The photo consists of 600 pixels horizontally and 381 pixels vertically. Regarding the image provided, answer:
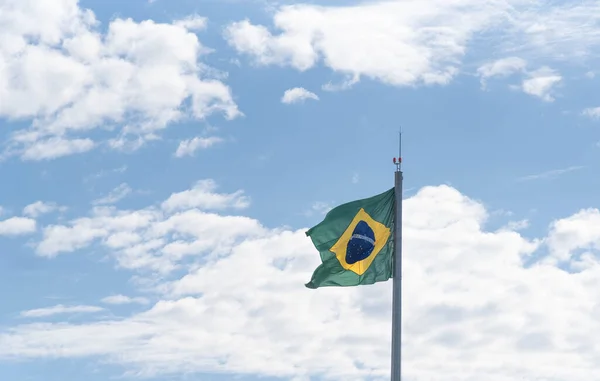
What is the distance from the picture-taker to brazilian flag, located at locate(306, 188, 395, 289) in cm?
3766

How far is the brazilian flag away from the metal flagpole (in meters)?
0.44

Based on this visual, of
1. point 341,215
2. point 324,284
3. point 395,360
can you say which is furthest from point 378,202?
point 395,360

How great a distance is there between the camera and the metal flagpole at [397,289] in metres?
35.1

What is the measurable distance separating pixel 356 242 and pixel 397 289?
9.69 feet

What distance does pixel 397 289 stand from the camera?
36.2 meters

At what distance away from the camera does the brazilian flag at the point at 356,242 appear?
124ft

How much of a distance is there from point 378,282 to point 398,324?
278cm

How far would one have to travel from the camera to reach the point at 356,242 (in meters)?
38.0

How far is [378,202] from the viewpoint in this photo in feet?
124

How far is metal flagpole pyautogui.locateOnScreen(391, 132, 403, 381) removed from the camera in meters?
35.1

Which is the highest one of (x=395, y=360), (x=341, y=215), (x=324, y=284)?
(x=341, y=215)

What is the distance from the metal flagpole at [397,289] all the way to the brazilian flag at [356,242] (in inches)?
17.2

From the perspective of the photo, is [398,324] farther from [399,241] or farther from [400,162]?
[400,162]

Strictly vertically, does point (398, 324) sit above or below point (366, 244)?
below
